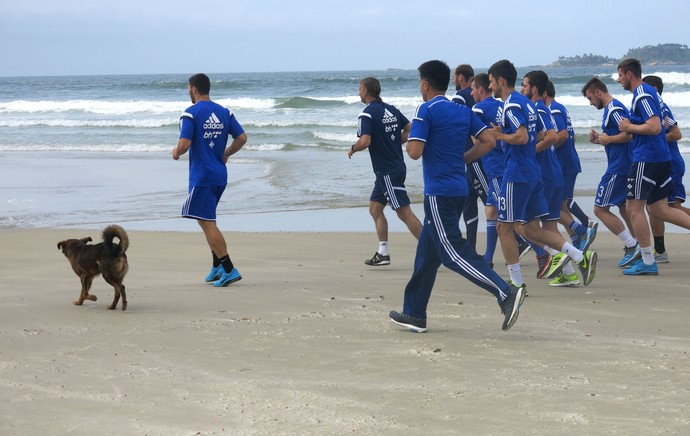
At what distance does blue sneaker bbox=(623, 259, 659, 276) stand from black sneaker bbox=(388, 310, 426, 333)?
3312 mm

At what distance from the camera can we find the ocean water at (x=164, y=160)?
561 inches

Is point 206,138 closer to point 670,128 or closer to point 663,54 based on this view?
point 670,128

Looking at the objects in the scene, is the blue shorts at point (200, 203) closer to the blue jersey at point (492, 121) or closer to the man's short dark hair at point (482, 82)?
the blue jersey at point (492, 121)

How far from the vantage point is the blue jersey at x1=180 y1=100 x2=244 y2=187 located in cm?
805

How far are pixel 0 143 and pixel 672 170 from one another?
2323cm

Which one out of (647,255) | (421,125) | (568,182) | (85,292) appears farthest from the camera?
(568,182)

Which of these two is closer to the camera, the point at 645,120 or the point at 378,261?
the point at 645,120

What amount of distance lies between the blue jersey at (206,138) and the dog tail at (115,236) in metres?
1.36

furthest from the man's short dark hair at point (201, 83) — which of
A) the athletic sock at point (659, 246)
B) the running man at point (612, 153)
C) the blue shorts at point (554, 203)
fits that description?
the athletic sock at point (659, 246)

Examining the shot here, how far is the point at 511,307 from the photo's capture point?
6.11m

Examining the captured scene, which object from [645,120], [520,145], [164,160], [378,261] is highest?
[645,120]

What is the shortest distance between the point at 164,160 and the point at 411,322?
16.7 meters

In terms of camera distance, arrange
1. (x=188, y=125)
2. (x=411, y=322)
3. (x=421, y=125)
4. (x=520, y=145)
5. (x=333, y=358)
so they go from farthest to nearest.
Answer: (x=188, y=125) < (x=520, y=145) < (x=411, y=322) < (x=421, y=125) < (x=333, y=358)

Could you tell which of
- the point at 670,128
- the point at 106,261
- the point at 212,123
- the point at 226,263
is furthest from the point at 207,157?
the point at 670,128
